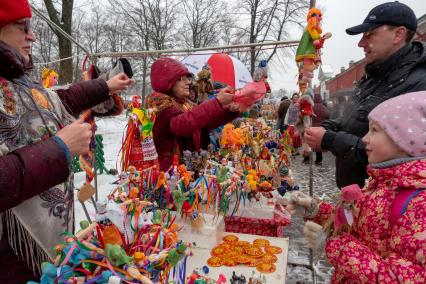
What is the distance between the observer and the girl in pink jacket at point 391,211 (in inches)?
38.4

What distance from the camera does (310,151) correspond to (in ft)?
7.09

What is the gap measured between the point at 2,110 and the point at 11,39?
290mm

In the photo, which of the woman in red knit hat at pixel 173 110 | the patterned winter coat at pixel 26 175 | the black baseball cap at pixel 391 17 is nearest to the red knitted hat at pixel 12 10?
the patterned winter coat at pixel 26 175

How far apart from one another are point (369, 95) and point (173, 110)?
4.18 feet

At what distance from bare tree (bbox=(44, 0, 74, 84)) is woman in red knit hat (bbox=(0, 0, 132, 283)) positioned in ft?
24.0

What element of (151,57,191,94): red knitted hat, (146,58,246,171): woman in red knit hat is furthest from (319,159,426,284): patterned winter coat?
(151,57,191,94): red knitted hat

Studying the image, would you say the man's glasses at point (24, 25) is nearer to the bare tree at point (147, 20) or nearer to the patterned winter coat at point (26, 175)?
the patterned winter coat at point (26, 175)

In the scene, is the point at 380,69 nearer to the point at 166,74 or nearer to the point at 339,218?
the point at 339,218

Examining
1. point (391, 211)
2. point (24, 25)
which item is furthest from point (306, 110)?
point (24, 25)

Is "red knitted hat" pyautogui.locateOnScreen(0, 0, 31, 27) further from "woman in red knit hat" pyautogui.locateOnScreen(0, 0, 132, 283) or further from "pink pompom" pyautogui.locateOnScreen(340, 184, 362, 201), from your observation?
"pink pompom" pyautogui.locateOnScreen(340, 184, 362, 201)

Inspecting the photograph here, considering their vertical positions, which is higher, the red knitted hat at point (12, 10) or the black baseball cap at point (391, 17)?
the black baseball cap at point (391, 17)

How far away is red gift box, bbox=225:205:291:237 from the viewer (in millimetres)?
2239

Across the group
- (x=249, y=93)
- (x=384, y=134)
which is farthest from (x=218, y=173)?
(x=384, y=134)

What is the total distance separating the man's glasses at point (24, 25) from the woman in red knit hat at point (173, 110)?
111cm
